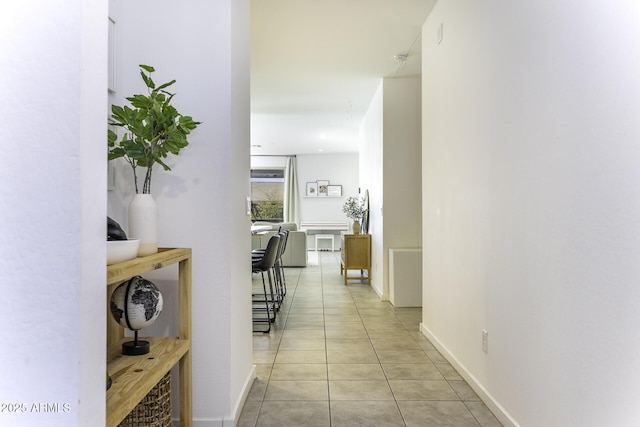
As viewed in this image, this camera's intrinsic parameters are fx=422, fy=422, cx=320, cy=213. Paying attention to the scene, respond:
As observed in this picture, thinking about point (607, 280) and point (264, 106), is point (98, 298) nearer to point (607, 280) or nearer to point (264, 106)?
point (607, 280)

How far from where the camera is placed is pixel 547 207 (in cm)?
169

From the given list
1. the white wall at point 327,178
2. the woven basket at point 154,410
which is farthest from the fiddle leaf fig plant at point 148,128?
the white wall at point 327,178

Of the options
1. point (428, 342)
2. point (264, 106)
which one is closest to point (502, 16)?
point (428, 342)

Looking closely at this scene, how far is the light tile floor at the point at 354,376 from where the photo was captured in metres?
2.21

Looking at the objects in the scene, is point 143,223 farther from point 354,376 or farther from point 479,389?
point 479,389

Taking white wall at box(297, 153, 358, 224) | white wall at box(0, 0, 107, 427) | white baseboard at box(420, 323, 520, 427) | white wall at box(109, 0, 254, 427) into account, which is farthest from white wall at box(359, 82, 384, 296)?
white wall at box(0, 0, 107, 427)

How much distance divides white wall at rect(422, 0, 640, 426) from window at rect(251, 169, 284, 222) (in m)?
9.22

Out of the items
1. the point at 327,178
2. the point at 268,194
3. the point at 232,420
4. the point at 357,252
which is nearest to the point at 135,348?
the point at 232,420

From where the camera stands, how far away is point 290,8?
340 cm

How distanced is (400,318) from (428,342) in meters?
0.83

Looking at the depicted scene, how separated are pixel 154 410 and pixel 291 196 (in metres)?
10.0

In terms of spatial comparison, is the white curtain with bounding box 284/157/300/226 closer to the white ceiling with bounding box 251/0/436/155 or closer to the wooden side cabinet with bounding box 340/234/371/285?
the white ceiling with bounding box 251/0/436/155

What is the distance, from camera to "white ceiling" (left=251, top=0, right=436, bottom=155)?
3.45 meters

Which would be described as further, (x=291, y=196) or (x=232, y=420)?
(x=291, y=196)
